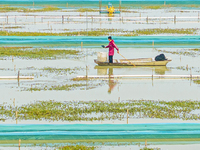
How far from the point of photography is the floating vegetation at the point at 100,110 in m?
12.0

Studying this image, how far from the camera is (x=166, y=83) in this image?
54.1 ft

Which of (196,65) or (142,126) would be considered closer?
(142,126)

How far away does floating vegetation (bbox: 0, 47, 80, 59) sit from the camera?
74.2ft

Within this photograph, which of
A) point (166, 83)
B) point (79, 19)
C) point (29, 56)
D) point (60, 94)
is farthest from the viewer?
point (79, 19)

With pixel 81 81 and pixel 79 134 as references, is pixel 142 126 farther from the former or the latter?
pixel 81 81

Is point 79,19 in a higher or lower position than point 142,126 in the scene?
higher

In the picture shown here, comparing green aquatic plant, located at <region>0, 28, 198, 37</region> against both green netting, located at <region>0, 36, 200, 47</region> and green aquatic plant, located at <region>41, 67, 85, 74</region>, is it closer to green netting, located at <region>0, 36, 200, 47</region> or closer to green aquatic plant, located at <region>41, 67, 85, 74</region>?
green netting, located at <region>0, 36, 200, 47</region>

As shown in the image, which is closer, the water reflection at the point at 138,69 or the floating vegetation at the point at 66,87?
the floating vegetation at the point at 66,87

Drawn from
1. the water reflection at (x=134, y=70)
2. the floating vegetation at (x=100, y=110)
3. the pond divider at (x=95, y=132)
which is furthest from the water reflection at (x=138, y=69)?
the pond divider at (x=95, y=132)

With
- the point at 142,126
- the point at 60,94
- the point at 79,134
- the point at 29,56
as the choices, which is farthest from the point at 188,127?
the point at 29,56

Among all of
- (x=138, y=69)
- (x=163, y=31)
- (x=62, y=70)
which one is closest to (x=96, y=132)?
(x=62, y=70)

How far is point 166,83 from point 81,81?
2795 millimetres

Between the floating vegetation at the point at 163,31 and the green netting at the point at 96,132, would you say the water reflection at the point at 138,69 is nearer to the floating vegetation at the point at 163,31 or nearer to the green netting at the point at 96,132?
the green netting at the point at 96,132

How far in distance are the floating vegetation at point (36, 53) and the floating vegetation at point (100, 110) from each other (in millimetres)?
9197
